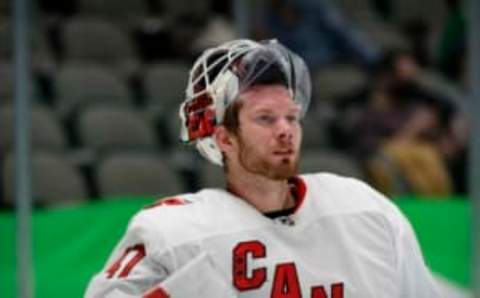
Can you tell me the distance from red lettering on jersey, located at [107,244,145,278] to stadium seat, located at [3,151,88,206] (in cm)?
Result: 313

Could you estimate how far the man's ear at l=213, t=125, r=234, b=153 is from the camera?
273cm

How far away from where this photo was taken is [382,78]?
7020 mm

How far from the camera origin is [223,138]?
2.74 meters

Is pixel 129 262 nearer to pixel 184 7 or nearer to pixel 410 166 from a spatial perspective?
pixel 410 166

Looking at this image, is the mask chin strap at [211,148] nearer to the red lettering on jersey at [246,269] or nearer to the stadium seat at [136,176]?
the red lettering on jersey at [246,269]

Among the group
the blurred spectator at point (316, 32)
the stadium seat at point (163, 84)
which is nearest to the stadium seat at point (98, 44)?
the stadium seat at point (163, 84)

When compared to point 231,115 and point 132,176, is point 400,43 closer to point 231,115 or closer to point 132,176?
point 132,176

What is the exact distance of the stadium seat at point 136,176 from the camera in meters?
6.07

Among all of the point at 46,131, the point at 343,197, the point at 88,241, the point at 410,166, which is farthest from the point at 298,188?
the point at 410,166

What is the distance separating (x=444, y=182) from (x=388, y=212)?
380 centimetres

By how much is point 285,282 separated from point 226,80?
1.17 ft

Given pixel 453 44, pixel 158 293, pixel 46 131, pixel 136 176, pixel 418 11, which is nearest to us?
pixel 158 293

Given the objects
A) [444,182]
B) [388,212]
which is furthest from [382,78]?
[388,212]

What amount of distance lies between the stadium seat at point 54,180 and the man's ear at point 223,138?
3.08 m
